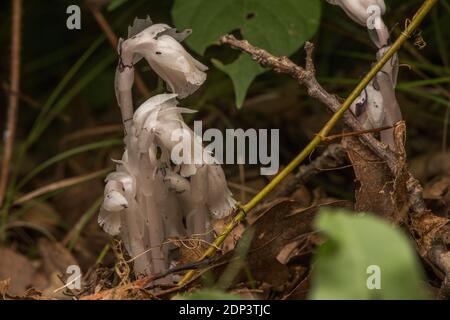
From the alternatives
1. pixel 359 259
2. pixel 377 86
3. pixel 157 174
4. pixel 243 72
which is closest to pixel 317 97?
pixel 377 86

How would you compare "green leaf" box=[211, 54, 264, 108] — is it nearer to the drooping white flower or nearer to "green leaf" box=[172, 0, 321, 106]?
"green leaf" box=[172, 0, 321, 106]

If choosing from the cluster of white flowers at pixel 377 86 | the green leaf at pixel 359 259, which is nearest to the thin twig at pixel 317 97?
the cluster of white flowers at pixel 377 86

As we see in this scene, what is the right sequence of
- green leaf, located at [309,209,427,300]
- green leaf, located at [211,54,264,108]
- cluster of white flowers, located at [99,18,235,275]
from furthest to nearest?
green leaf, located at [211,54,264,108] < cluster of white flowers, located at [99,18,235,275] < green leaf, located at [309,209,427,300]

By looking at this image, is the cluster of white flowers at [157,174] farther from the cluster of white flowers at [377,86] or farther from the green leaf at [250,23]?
the green leaf at [250,23]

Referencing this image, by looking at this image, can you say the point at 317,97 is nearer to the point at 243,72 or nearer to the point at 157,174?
the point at 157,174

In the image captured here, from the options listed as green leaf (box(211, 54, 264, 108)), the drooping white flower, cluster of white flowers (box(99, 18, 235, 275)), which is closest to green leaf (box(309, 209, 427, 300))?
cluster of white flowers (box(99, 18, 235, 275))
